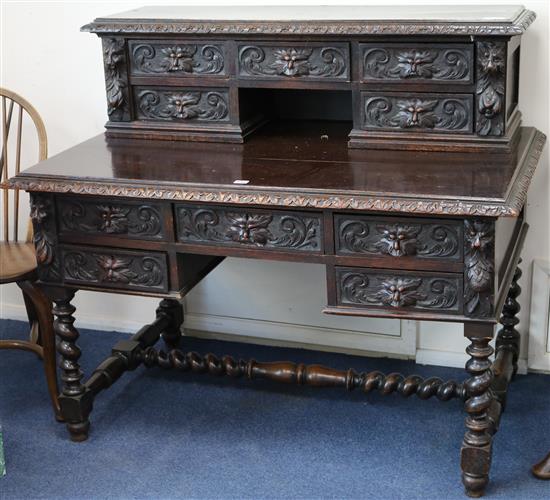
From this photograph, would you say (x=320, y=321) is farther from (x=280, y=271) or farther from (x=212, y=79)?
(x=212, y=79)

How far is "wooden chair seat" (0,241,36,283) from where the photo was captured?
11.0 ft

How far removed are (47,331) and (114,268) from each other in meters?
0.55

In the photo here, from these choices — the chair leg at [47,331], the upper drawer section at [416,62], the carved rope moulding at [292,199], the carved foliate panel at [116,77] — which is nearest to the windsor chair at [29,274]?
the chair leg at [47,331]

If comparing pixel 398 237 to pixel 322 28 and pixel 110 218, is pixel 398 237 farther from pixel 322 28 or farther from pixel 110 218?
pixel 110 218

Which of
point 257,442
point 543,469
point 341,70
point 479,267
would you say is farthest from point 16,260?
point 543,469

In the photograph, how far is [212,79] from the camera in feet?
10.3

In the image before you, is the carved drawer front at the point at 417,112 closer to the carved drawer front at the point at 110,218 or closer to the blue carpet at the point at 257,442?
the carved drawer front at the point at 110,218

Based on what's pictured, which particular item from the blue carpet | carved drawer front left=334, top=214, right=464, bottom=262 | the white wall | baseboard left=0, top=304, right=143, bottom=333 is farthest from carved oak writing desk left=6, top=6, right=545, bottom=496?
baseboard left=0, top=304, right=143, bottom=333

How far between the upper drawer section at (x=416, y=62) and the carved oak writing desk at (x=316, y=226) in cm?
23

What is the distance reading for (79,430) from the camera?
131 inches

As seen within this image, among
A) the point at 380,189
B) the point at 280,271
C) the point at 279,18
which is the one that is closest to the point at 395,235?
the point at 380,189

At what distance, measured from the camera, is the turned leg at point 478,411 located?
8.95 feet

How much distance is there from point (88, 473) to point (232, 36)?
57.7 inches

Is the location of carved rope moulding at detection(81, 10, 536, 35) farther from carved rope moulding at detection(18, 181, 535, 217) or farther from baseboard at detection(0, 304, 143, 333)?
baseboard at detection(0, 304, 143, 333)
